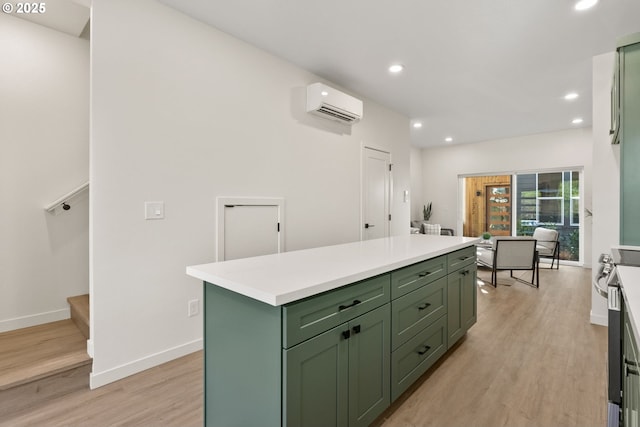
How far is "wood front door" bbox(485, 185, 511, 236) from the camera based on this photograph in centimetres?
700

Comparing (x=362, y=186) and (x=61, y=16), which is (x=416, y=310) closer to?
(x=362, y=186)

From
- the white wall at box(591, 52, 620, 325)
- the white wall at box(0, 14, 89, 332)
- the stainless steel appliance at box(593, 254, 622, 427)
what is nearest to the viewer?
the stainless steel appliance at box(593, 254, 622, 427)

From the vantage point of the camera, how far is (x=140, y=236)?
2240mm

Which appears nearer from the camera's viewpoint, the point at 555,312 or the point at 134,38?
the point at 134,38

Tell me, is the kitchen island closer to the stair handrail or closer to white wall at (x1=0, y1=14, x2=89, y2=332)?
the stair handrail

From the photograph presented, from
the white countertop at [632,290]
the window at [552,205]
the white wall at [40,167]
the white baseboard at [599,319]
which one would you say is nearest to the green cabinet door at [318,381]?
the white countertop at [632,290]

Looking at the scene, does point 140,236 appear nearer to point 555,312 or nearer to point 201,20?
point 201,20

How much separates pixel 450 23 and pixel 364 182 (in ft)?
6.93

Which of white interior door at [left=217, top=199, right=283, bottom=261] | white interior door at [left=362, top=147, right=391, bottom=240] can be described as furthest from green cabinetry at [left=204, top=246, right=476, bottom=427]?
white interior door at [left=362, top=147, right=391, bottom=240]

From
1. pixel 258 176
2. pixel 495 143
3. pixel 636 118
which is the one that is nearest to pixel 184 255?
pixel 258 176

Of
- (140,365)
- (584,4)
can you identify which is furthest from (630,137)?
(140,365)

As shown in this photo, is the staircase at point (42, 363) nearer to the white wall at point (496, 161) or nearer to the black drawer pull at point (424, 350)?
the black drawer pull at point (424, 350)

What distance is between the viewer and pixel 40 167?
8.74ft

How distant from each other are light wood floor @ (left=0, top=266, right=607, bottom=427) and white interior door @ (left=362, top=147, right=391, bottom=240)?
188 centimetres
